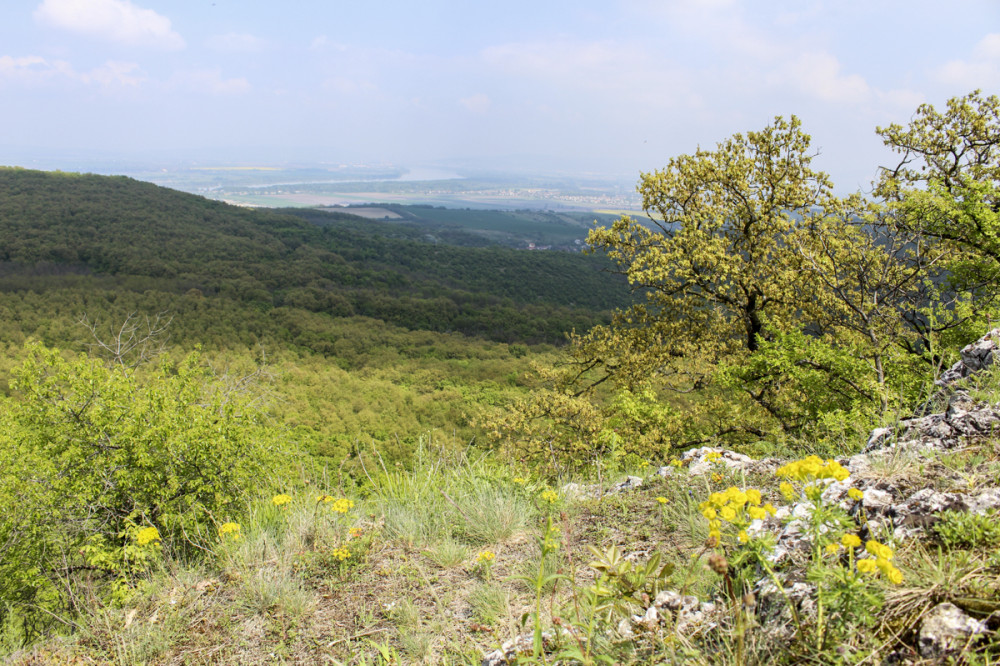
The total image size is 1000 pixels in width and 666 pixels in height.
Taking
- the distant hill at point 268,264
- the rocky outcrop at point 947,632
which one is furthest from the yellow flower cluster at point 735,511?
the distant hill at point 268,264

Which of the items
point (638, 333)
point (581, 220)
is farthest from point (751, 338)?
point (581, 220)

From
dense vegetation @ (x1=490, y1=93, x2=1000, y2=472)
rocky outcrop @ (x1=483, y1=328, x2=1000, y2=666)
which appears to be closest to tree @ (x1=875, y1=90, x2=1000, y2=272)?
dense vegetation @ (x1=490, y1=93, x2=1000, y2=472)

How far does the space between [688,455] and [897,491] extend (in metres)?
2.31

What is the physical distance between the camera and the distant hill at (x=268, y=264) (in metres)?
44.1

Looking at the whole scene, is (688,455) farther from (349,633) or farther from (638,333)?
(638,333)

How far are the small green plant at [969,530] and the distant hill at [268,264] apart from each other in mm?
41796

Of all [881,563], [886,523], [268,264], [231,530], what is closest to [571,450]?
[231,530]

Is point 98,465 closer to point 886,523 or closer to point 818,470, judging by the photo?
point 818,470

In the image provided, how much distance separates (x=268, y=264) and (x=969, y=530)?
59628mm

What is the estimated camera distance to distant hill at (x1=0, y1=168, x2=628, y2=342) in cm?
4406

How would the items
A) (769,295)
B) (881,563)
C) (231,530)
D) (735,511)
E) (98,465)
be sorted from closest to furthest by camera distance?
(881,563)
(735,511)
(231,530)
(98,465)
(769,295)

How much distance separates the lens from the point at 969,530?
1564 mm

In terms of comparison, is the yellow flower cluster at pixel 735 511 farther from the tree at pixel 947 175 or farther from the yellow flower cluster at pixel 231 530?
the tree at pixel 947 175

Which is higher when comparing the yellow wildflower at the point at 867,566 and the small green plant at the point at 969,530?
the yellow wildflower at the point at 867,566
